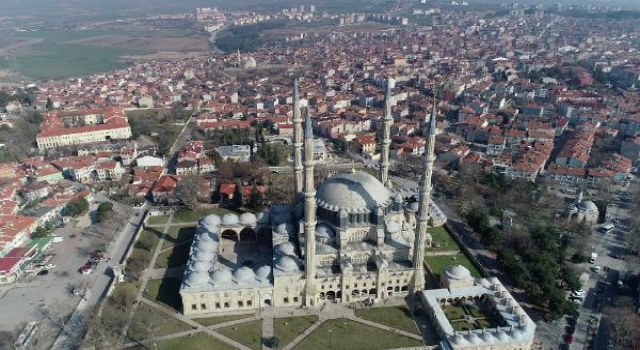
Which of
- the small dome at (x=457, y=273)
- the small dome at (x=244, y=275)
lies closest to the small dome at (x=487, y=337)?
the small dome at (x=457, y=273)

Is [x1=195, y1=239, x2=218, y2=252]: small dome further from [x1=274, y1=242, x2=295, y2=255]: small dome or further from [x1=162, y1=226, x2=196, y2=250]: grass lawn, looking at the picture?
[x1=162, y1=226, x2=196, y2=250]: grass lawn

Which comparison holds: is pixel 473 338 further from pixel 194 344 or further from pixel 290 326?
pixel 194 344

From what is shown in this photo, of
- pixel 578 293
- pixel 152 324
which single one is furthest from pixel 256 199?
pixel 578 293

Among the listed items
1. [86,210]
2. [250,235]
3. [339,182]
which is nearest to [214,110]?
[86,210]

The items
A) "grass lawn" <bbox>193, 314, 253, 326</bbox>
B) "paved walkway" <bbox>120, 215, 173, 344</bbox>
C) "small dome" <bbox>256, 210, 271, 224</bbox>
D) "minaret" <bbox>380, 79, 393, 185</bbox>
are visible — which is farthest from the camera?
"small dome" <bbox>256, 210, 271, 224</bbox>

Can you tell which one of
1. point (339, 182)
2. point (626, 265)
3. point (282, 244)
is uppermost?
point (339, 182)

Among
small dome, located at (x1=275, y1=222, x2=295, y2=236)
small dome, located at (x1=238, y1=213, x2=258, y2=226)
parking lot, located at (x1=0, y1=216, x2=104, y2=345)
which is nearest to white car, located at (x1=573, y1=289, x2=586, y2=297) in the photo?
small dome, located at (x1=275, y1=222, x2=295, y2=236)

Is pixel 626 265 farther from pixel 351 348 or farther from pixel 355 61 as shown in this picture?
pixel 355 61
